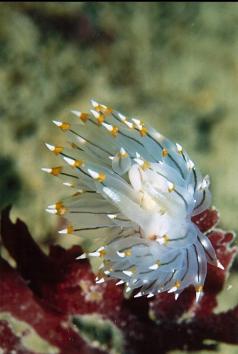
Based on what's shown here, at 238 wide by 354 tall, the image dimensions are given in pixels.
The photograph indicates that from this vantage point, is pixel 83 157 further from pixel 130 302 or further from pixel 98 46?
pixel 98 46

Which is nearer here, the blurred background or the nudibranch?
the nudibranch

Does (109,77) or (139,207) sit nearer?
(139,207)

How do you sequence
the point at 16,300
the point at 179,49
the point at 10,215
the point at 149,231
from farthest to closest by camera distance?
the point at 179,49 → the point at 10,215 → the point at 16,300 → the point at 149,231

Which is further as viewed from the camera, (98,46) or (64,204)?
(98,46)

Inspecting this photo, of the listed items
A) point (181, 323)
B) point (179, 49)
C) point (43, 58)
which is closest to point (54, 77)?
point (43, 58)
